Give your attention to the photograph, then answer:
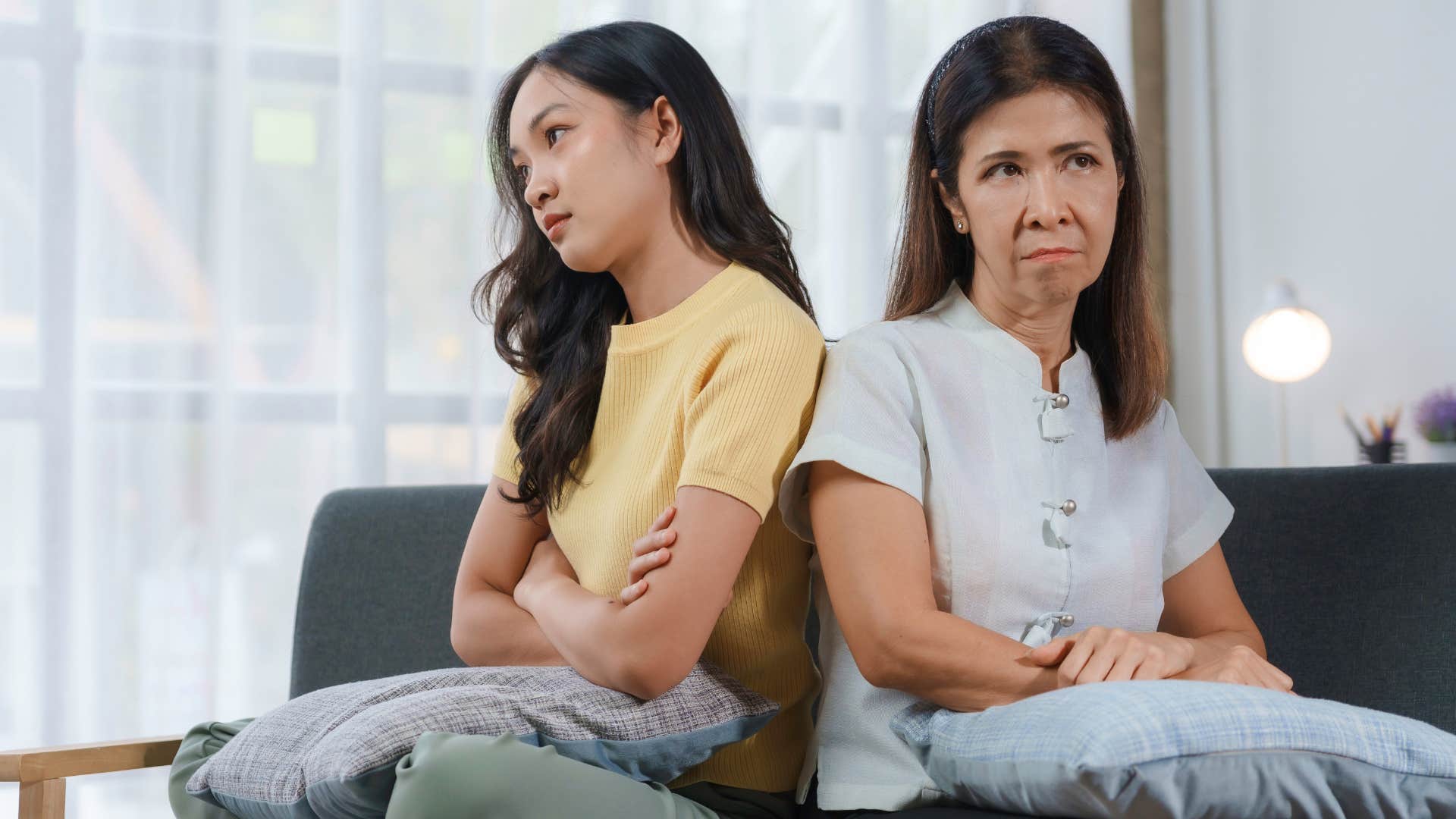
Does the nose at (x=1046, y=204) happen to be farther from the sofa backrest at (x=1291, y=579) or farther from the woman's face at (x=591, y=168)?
the sofa backrest at (x=1291, y=579)

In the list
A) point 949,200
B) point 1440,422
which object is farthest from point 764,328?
point 1440,422

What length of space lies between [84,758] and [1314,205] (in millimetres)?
3183

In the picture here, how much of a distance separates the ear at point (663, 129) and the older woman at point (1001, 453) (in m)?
0.28

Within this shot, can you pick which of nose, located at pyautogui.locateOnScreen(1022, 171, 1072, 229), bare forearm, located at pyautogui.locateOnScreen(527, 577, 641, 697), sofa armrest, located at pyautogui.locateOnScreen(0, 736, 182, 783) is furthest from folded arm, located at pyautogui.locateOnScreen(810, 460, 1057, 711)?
sofa armrest, located at pyautogui.locateOnScreen(0, 736, 182, 783)

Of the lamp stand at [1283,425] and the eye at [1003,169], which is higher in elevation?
the eye at [1003,169]

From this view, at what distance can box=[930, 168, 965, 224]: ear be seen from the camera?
1340 mm

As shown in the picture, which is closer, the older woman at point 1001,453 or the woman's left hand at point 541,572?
the older woman at point 1001,453

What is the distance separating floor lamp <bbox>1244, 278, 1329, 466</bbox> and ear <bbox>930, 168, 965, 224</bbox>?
1936 millimetres

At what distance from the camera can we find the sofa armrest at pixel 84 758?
1.42 meters

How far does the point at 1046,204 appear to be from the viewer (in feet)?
4.09

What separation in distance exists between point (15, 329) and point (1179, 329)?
3141mm

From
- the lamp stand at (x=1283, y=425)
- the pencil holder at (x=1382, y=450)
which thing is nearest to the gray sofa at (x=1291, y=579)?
the pencil holder at (x=1382, y=450)

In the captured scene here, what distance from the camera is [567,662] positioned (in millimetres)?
1364

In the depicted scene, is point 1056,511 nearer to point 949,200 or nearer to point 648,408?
point 949,200
